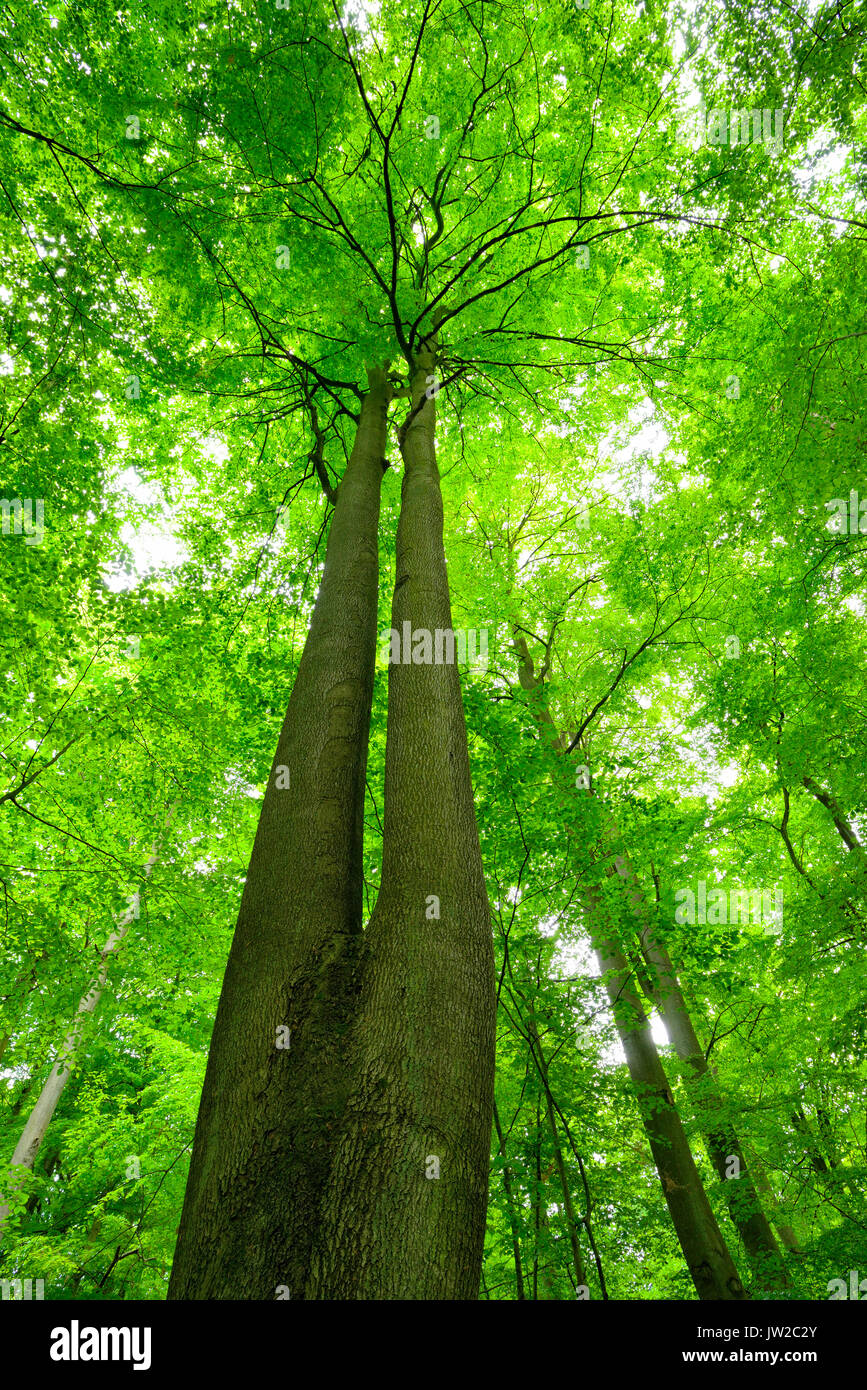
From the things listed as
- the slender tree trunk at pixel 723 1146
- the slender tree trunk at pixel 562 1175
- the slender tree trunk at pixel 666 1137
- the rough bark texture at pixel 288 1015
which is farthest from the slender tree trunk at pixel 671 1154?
the rough bark texture at pixel 288 1015

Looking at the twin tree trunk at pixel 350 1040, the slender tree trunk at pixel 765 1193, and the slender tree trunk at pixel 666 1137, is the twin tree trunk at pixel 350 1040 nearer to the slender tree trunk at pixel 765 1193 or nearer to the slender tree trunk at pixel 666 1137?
the slender tree trunk at pixel 666 1137

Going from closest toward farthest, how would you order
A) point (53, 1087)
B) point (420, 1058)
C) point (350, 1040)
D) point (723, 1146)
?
point (420, 1058) < point (350, 1040) < point (723, 1146) < point (53, 1087)

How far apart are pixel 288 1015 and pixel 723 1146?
652 cm

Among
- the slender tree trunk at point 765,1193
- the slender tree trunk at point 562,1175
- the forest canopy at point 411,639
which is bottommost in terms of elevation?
the slender tree trunk at point 765,1193

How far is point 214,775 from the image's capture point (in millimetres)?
6434

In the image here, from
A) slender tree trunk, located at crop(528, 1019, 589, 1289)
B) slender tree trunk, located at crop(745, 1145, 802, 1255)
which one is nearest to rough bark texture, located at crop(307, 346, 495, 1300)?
slender tree trunk, located at crop(528, 1019, 589, 1289)

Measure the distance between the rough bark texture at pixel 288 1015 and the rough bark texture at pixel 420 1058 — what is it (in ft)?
0.41

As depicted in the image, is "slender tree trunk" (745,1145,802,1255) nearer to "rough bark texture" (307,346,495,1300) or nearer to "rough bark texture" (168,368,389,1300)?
"rough bark texture" (307,346,495,1300)

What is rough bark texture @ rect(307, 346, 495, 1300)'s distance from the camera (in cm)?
150

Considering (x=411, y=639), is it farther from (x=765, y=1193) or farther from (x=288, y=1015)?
(x=765, y=1193)

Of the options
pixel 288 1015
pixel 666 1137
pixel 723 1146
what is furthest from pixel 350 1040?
pixel 723 1146

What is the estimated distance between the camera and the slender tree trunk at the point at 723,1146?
18.5 ft

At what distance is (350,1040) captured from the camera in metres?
2.00
